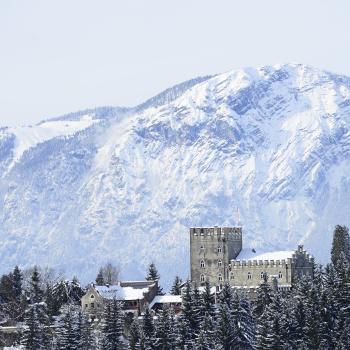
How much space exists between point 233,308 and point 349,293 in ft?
44.6

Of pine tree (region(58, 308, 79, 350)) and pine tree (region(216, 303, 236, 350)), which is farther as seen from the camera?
pine tree (region(58, 308, 79, 350))

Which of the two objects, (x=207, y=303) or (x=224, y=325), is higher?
Result: (x=207, y=303)

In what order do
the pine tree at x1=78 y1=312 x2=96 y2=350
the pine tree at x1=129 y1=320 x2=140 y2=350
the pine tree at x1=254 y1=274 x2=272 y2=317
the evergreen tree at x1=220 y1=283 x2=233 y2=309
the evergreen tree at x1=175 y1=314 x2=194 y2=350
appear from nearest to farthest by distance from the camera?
the evergreen tree at x1=175 y1=314 x2=194 y2=350 < the pine tree at x1=129 y1=320 x2=140 y2=350 < the pine tree at x1=78 y1=312 x2=96 y2=350 < the evergreen tree at x1=220 y1=283 x2=233 y2=309 < the pine tree at x1=254 y1=274 x2=272 y2=317

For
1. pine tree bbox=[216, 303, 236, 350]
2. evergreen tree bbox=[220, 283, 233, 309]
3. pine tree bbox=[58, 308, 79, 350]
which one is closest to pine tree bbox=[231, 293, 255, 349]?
pine tree bbox=[216, 303, 236, 350]

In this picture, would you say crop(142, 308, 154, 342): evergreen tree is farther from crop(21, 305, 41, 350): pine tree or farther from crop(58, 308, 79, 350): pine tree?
crop(21, 305, 41, 350): pine tree

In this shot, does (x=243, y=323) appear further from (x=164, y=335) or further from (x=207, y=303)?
(x=164, y=335)

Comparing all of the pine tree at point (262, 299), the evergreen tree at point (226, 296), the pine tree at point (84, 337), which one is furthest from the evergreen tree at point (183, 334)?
the pine tree at point (262, 299)

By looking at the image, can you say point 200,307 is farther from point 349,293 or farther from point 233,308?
point 349,293

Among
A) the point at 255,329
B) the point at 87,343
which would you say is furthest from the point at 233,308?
the point at 87,343

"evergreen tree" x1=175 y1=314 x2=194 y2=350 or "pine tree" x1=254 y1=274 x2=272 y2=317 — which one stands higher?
"pine tree" x1=254 y1=274 x2=272 y2=317

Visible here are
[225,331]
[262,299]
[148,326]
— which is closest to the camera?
[225,331]

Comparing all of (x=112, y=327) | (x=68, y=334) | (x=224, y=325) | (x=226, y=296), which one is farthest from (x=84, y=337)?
(x=226, y=296)

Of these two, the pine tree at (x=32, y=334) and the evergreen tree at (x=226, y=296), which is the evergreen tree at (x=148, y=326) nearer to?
the evergreen tree at (x=226, y=296)

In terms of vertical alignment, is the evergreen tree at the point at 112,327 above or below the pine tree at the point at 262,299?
below
